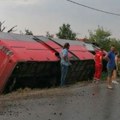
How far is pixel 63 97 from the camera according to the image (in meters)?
15.8

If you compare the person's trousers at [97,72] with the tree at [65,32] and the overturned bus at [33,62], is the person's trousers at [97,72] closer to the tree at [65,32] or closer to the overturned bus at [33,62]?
the overturned bus at [33,62]

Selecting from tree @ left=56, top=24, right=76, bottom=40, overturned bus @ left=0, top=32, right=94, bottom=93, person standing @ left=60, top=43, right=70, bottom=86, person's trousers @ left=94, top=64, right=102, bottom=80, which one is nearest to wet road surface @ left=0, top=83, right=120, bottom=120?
overturned bus @ left=0, top=32, right=94, bottom=93

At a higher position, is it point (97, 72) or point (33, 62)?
point (33, 62)

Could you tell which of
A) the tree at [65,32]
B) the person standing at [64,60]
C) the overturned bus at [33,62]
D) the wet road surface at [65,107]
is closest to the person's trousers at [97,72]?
the overturned bus at [33,62]

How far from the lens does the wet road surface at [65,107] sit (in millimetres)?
11797

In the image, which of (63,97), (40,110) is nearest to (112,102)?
(63,97)

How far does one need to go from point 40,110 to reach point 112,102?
3127mm

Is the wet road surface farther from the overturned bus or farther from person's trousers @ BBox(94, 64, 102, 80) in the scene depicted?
person's trousers @ BBox(94, 64, 102, 80)

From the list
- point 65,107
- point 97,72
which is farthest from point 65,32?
point 65,107

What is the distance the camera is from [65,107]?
13445 mm

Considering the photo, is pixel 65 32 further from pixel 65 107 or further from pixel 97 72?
pixel 65 107

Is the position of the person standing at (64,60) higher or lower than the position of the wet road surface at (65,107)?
higher

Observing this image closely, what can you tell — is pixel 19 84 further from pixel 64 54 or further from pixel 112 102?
pixel 112 102

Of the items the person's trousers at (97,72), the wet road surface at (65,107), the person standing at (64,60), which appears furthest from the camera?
the person's trousers at (97,72)
